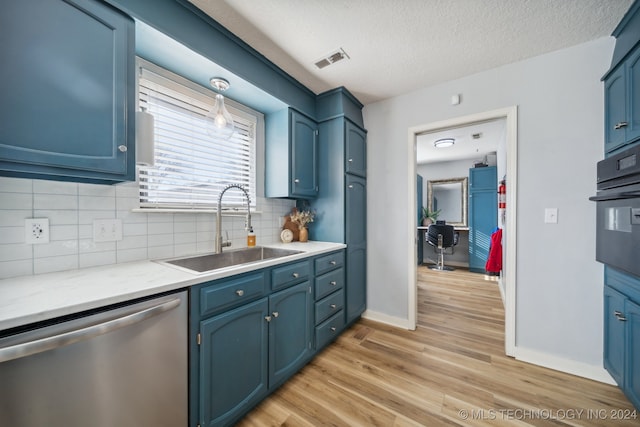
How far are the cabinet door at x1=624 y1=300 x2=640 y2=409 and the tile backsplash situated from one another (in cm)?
263

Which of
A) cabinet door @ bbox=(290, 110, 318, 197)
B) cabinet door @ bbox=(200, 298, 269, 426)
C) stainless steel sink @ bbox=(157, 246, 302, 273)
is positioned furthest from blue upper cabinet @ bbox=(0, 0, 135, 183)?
cabinet door @ bbox=(290, 110, 318, 197)

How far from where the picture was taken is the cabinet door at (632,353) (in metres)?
1.24

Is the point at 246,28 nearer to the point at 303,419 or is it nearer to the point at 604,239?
the point at 303,419

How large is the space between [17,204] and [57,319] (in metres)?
0.71

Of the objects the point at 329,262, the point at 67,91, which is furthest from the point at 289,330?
the point at 67,91

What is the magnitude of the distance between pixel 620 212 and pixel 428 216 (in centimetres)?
433

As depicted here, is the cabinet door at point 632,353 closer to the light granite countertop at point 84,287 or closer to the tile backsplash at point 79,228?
the light granite countertop at point 84,287

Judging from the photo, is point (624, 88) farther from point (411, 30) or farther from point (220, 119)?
point (220, 119)

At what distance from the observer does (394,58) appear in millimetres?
1897

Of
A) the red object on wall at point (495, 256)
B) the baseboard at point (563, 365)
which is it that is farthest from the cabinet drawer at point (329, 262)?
the red object on wall at point (495, 256)

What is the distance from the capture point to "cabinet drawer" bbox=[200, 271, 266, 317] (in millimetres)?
1137

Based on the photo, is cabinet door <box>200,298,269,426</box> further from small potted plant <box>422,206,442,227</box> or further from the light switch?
small potted plant <box>422,206,442,227</box>

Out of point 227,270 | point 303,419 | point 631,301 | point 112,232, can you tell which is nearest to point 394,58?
point 227,270

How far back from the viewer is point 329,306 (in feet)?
6.70
